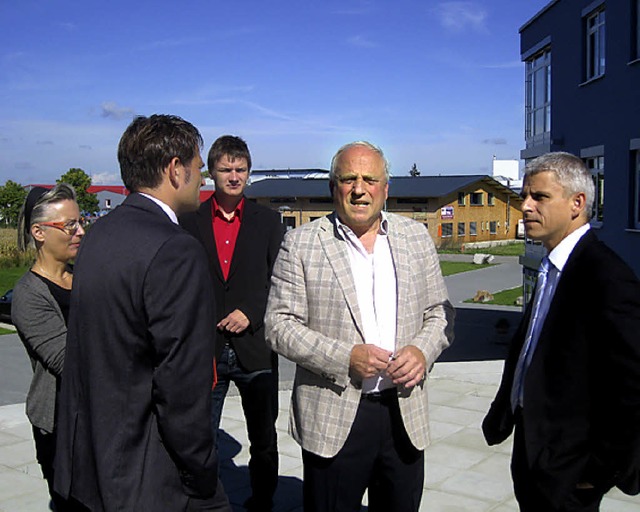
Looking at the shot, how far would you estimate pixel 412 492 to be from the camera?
10.0 ft

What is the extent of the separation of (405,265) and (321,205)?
5185 cm

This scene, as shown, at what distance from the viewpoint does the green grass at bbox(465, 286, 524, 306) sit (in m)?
21.9

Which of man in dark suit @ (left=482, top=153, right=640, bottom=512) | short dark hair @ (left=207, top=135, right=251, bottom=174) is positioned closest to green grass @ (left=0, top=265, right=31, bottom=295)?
short dark hair @ (left=207, top=135, right=251, bottom=174)

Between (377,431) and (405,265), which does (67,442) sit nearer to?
(377,431)

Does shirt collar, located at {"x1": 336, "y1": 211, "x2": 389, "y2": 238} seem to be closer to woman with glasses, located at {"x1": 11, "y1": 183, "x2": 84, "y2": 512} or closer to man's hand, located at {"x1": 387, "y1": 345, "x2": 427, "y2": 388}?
man's hand, located at {"x1": 387, "y1": 345, "x2": 427, "y2": 388}

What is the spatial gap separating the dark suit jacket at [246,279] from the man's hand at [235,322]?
4 cm

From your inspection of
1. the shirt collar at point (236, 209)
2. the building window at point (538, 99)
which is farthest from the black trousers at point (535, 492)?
the building window at point (538, 99)

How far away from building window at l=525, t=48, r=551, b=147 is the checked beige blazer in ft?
51.3

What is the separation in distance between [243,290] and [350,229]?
1.25 m

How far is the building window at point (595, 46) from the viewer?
14.2 meters

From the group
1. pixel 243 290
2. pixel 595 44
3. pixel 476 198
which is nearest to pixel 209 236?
pixel 243 290

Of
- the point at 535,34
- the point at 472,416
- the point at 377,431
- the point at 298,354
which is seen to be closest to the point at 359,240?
the point at 298,354

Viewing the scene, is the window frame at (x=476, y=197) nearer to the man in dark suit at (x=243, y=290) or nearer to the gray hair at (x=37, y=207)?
the man in dark suit at (x=243, y=290)

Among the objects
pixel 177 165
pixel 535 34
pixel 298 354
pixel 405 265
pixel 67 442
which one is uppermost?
pixel 535 34
